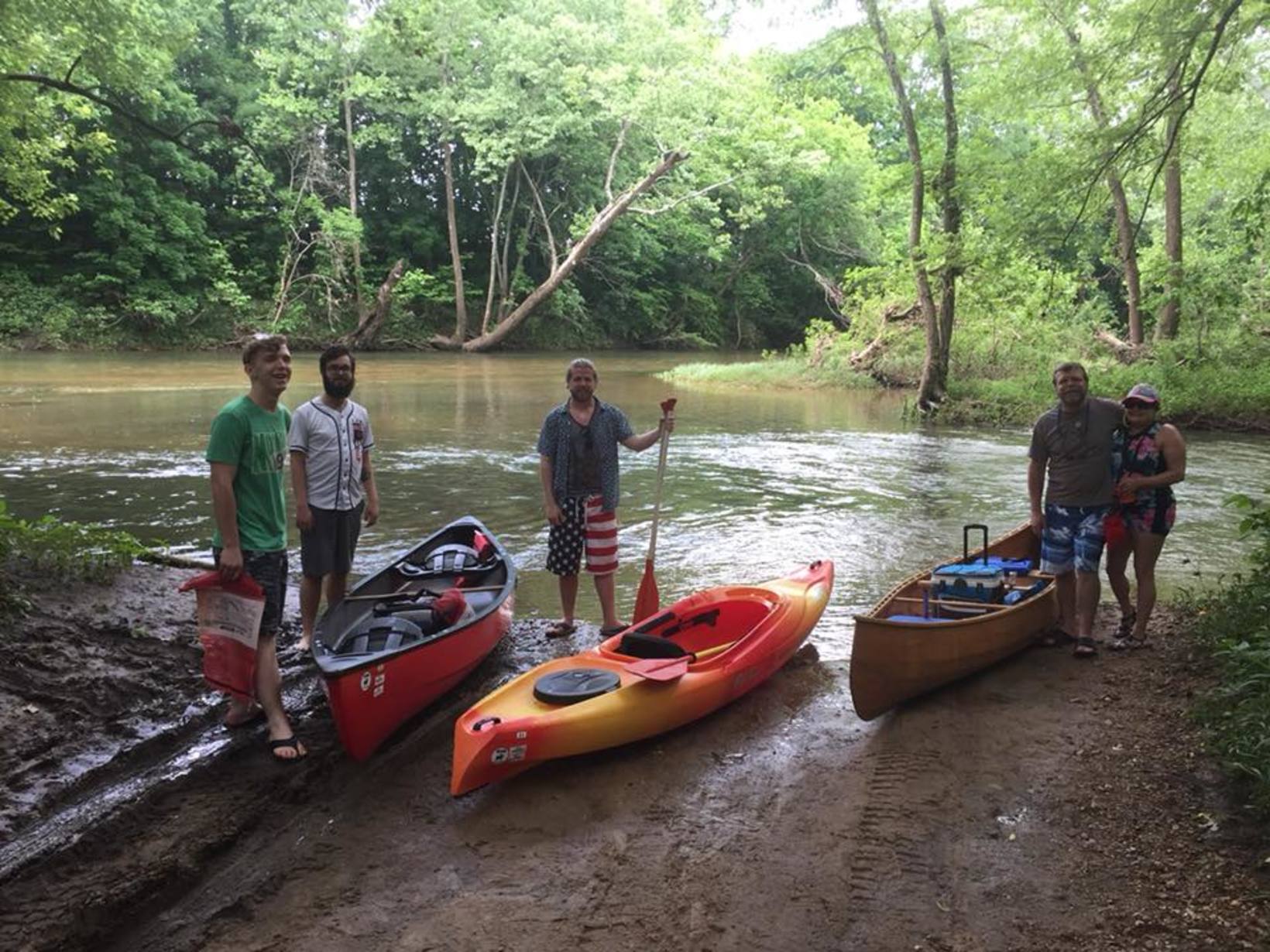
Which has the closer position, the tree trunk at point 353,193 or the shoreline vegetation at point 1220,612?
the shoreline vegetation at point 1220,612

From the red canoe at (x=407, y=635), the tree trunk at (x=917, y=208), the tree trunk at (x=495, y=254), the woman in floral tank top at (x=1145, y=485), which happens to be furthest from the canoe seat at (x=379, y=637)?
the tree trunk at (x=495, y=254)

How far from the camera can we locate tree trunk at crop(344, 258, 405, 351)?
97.5ft

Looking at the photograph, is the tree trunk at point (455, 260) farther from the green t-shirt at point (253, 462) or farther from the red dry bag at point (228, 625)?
the red dry bag at point (228, 625)

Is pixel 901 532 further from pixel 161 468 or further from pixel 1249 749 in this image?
pixel 161 468

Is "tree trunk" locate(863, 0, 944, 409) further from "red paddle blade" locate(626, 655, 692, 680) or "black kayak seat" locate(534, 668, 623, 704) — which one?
"black kayak seat" locate(534, 668, 623, 704)

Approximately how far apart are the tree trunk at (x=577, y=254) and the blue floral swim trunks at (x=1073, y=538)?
25.5m

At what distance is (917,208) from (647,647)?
45.2 feet

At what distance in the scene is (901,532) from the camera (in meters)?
8.70

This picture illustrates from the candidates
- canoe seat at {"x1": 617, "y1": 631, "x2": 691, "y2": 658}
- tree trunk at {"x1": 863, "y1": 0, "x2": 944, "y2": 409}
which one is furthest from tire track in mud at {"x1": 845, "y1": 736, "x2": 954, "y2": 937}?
tree trunk at {"x1": 863, "y1": 0, "x2": 944, "y2": 409}

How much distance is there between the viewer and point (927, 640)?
441cm

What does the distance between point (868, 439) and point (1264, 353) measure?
7431 millimetres

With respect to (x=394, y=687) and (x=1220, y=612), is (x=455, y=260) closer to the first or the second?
(x=394, y=687)

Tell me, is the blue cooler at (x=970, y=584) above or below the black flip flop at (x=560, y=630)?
above

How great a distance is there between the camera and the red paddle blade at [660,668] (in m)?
4.29
